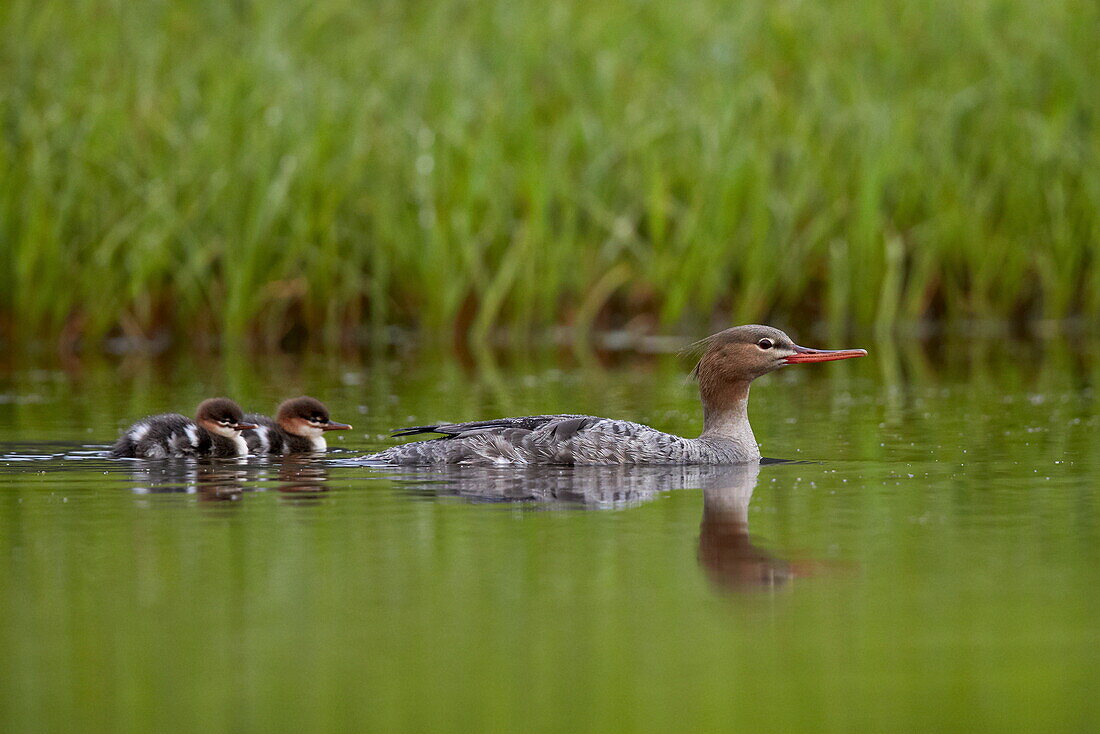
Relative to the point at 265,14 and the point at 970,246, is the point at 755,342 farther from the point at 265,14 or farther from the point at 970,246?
the point at 265,14

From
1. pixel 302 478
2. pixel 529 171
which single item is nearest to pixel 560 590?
pixel 302 478

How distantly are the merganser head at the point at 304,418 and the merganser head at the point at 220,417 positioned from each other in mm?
287

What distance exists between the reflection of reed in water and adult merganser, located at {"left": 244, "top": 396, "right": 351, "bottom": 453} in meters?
1.13

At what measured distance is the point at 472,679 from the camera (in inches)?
151

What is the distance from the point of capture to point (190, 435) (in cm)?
808

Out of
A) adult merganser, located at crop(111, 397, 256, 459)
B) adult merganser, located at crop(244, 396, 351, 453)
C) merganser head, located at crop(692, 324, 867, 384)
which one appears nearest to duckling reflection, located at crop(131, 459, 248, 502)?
adult merganser, located at crop(111, 397, 256, 459)

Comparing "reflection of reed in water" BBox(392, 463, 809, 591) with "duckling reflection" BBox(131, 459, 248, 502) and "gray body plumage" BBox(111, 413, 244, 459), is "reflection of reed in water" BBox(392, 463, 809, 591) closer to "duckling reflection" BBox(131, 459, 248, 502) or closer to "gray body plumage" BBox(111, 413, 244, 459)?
"duckling reflection" BBox(131, 459, 248, 502)

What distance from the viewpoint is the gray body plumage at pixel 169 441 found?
783cm

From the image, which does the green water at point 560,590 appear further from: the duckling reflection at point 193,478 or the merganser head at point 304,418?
the merganser head at point 304,418

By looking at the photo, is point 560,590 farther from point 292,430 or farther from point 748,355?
point 292,430

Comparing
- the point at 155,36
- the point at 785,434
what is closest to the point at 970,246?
the point at 785,434

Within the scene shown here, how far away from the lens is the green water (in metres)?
3.67

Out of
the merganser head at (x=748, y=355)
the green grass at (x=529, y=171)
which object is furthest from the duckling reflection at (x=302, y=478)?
the green grass at (x=529, y=171)

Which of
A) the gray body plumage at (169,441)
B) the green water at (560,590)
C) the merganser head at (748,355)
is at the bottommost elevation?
the green water at (560,590)
